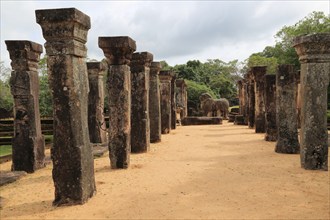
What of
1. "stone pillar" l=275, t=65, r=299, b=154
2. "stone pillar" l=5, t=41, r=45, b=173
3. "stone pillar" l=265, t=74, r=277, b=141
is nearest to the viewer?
"stone pillar" l=5, t=41, r=45, b=173

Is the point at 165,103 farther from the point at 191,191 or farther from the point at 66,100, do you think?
the point at 66,100

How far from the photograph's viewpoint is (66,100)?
229 inches

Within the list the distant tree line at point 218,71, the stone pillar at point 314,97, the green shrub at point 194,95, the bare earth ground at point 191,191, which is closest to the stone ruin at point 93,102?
the stone pillar at point 314,97

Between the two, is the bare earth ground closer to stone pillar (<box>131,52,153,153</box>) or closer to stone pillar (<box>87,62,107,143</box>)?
stone pillar (<box>131,52,153,153</box>)

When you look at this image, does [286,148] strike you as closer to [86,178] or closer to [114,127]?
[114,127]

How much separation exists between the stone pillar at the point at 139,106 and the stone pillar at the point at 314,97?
503 centimetres

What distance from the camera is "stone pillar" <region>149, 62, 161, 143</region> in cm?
1381

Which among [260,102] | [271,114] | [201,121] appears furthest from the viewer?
[201,121]

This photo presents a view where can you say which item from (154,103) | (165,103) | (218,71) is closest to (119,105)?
(154,103)

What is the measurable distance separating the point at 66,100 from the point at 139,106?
5655 mm

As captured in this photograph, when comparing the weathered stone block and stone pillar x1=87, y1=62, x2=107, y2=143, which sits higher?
stone pillar x1=87, y1=62, x2=107, y2=143

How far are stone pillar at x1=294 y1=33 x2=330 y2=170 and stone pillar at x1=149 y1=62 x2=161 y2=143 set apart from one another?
652cm

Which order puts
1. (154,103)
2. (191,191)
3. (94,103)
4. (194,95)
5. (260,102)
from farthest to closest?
(194,95) → (260,102) → (94,103) → (154,103) → (191,191)

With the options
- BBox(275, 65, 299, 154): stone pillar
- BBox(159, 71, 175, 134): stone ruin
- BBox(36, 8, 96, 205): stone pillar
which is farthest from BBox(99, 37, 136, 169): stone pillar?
BBox(159, 71, 175, 134): stone ruin
